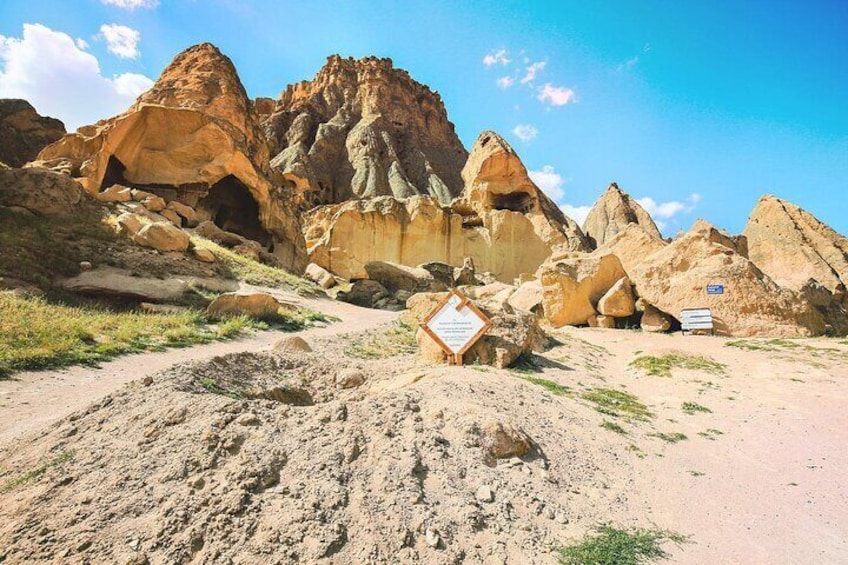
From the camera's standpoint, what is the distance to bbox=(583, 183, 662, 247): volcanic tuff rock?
49906 millimetres

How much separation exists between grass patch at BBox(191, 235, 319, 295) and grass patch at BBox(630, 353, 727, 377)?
513 inches

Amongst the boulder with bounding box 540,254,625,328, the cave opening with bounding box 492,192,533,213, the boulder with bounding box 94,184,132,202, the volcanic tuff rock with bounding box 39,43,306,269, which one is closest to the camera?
the boulder with bounding box 540,254,625,328

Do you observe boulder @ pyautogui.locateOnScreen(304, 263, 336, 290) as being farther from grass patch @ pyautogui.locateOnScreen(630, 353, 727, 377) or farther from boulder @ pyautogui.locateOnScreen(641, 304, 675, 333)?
grass patch @ pyautogui.locateOnScreen(630, 353, 727, 377)

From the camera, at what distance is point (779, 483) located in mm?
3893

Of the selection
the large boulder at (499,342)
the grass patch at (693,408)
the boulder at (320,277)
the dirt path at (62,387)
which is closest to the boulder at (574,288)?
the large boulder at (499,342)

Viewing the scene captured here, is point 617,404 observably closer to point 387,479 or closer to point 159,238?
point 387,479

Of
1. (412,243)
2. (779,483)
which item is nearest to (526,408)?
(779,483)

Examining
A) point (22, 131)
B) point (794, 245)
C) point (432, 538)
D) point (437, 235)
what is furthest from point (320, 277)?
point (794, 245)

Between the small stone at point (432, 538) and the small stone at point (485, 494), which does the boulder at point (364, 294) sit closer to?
the small stone at point (485, 494)

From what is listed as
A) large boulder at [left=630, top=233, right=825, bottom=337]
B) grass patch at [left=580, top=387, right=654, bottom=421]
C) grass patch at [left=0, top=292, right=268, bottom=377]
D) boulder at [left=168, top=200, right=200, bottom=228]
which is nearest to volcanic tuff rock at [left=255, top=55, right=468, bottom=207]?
boulder at [left=168, top=200, right=200, bottom=228]

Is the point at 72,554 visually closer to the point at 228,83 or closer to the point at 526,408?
the point at 526,408

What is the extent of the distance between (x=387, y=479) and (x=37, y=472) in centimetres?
254

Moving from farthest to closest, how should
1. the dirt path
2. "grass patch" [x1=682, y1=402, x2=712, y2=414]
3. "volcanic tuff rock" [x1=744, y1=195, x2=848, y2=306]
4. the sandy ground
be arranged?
"volcanic tuff rock" [x1=744, y1=195, x2=848, y2=306]
"grass patch" [x1=682, y1=402, x2=712, y2=414]
the dirt path
the sandy ground

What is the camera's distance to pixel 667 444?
4.83 metres
